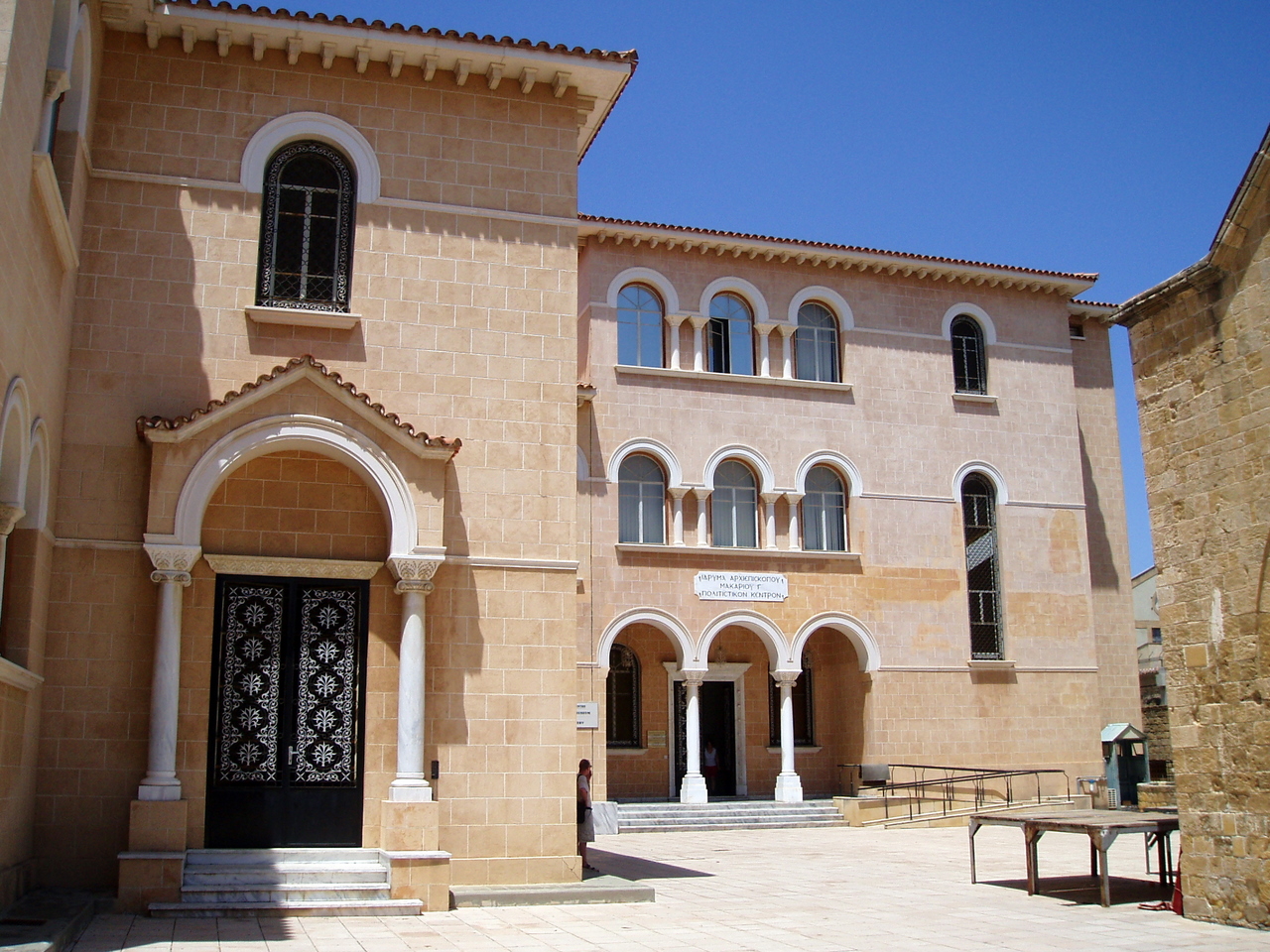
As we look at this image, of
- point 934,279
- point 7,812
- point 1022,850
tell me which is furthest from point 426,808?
point 934,279

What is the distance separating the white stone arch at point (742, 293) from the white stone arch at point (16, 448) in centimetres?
1731

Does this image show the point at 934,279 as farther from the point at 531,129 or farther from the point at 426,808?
the point at 426,808

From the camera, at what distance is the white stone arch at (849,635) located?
25109 millimetres

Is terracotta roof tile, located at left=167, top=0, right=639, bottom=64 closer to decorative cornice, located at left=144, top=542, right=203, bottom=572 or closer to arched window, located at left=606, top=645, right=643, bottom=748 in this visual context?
decorative cornice, located at left=144, top=542, right=203, bottom=572

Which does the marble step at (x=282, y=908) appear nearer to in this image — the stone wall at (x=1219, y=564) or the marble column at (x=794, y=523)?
the stone wall at (x=1219, y=564)

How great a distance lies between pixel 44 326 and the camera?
10883 millimetres

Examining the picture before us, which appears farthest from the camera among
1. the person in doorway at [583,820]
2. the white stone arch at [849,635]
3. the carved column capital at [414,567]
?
the white stone arch at [849,635]

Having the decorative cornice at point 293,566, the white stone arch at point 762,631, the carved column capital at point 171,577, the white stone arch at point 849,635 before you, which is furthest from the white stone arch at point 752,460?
the carved column capital at point 171,577

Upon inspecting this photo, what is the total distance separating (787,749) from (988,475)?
7.61 m

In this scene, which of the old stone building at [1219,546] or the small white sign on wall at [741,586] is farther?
the small white sign on wall at [741,586]

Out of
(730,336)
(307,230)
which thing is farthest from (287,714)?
(730,336)

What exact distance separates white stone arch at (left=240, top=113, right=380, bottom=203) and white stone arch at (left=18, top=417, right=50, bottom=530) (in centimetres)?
367

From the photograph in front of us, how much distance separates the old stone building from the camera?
10.8 meters

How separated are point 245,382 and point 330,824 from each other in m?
4.58
